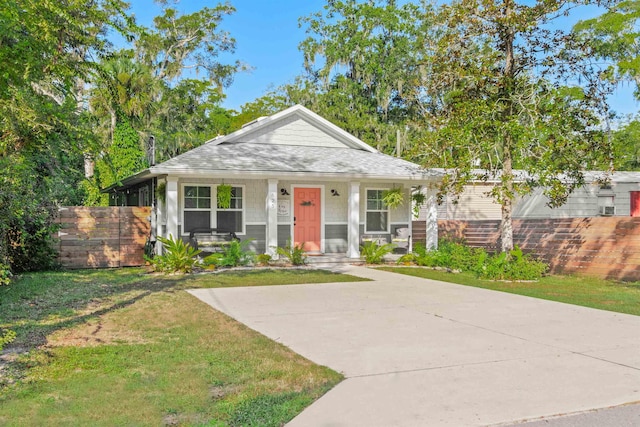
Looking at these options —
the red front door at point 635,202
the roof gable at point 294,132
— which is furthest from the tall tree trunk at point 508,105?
the red front door at point 635,202

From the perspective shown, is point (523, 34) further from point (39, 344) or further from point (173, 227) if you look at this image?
point (39, 344)

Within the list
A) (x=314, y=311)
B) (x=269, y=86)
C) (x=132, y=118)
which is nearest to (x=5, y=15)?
(x=314, y=311)

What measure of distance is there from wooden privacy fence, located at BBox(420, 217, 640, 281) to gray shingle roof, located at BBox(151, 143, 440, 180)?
3.38 metres

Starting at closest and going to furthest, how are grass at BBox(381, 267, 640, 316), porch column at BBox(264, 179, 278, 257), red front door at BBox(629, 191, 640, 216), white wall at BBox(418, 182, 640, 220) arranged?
grass at BBox(381, 267, 640, 316) → porch column at BBox(264, 179, 278, 257) → red front door at BBox(629, 191, 640, 216) → white wall at BBox(418, 182, 640, 220)

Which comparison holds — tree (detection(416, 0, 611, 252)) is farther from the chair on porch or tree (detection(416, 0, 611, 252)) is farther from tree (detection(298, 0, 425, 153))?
tree (detection(298, 0, 425, 153))

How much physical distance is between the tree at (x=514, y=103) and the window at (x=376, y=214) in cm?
460

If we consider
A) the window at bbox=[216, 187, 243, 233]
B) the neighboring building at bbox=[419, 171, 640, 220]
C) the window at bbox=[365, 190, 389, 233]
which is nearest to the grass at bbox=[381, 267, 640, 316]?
the window at bbox=[365, 190, 389, 233]

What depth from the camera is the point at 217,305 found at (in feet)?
29.8

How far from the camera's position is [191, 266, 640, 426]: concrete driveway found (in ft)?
14.2

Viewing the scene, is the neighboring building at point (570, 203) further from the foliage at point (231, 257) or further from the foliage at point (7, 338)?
the foliage at point (7, 338)

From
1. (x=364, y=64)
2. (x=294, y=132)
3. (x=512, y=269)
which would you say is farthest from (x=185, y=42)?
(x=512, y=269)

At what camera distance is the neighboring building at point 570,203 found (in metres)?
21.4

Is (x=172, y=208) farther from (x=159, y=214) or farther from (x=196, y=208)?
(x=196, y=208)

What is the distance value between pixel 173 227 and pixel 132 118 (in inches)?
492
